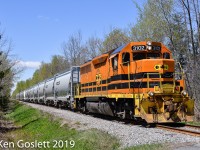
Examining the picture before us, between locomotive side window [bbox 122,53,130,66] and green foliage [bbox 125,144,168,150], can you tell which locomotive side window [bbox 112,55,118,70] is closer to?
locomotive side window [bbox 122,53,130,66]

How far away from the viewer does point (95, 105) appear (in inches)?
842

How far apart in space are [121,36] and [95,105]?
2893cm

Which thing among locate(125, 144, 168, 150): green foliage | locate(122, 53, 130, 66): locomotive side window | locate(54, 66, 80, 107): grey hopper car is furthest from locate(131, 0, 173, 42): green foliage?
locate(125, 144, 168, 150): green foliage

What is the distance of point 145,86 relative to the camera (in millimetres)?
15492

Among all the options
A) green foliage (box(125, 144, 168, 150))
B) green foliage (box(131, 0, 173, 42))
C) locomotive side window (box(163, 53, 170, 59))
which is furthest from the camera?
green foliage (box(131, 0, 173, 42))

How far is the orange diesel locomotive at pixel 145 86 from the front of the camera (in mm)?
14992

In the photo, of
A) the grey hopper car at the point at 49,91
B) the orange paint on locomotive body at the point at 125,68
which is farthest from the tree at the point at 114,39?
the orange paint on locomotive body at the point at 125,68

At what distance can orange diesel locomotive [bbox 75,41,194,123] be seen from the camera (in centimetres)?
1499

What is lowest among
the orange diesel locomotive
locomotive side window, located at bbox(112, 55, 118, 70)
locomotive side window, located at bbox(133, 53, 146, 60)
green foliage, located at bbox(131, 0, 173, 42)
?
the orange diesel locomotive

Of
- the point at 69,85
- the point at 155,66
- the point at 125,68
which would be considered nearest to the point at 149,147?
the point at 155,66

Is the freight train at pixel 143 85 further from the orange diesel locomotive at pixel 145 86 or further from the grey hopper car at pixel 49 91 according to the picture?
the grey hopper car at pixel 49 91

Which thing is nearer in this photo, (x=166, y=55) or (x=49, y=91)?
(x=166, y=55)

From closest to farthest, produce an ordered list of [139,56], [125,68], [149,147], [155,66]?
1. [149,147]
2. [155,66]
3. [125,68]
4. [139,56]

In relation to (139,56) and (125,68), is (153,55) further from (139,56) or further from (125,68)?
(125,68)
